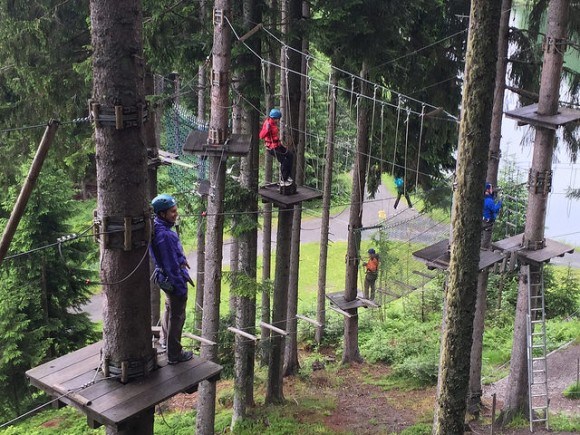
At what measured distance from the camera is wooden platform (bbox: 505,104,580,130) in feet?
22.8

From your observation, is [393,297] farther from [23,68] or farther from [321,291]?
[23,68]

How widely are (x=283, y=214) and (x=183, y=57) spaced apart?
95.6 inches

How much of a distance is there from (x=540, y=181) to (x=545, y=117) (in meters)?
0.84

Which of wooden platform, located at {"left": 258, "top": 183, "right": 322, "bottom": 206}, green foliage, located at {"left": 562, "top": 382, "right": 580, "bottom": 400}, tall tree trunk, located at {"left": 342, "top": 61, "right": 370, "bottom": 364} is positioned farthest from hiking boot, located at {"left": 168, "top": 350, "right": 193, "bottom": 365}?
green foliage, located at {"left": 562, "top": 382, "right": 580, "bottom": 400}

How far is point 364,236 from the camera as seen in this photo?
39.3 ft

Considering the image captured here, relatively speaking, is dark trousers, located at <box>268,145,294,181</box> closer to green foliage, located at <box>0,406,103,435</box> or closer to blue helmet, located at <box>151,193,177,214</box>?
blue helmet, located at <box>151,193,177,214</box>

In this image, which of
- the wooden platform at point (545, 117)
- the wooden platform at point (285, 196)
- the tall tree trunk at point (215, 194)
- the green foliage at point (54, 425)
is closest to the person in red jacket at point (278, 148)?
the wooden platform at point (285, 196)

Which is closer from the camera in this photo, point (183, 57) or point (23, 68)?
point (183, 57)

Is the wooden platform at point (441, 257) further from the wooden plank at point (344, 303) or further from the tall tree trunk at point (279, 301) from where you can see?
the wooden plank at point (344, 303)

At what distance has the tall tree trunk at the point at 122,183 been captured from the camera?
3.07 meters

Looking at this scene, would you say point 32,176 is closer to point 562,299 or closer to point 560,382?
point 560,382

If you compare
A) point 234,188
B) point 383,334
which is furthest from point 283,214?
point 383,334

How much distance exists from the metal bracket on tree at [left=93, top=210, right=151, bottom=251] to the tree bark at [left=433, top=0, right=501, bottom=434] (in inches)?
95.5

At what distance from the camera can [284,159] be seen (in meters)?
7.30
